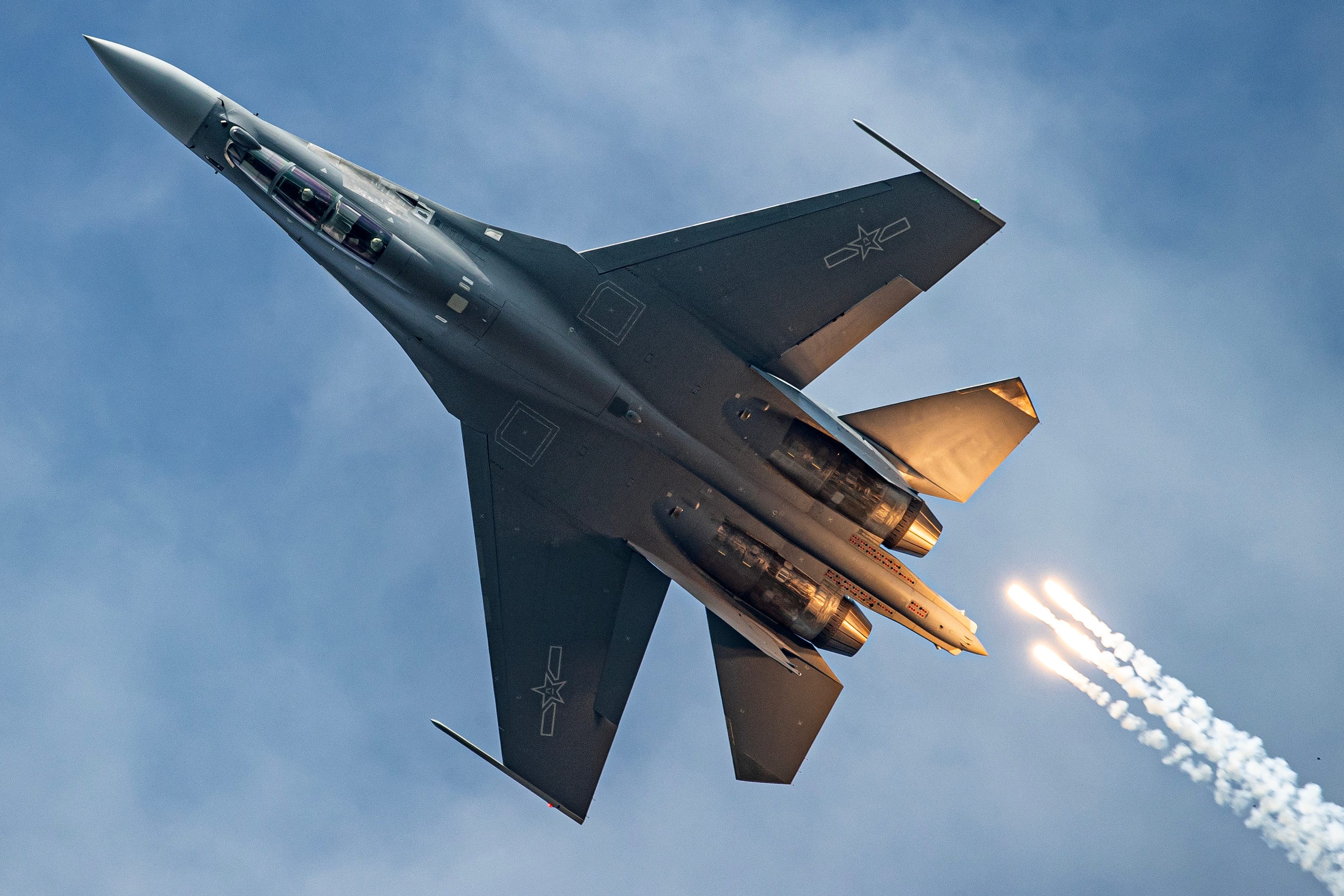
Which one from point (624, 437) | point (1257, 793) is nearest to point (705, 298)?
point (624, 437)

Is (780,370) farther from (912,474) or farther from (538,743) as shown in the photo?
(538,743)

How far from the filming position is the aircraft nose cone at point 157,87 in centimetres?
1859

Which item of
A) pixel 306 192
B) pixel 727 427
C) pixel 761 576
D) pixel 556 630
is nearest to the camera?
pixel 306 192

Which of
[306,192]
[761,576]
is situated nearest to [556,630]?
[761,576]

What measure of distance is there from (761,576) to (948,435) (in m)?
4.55

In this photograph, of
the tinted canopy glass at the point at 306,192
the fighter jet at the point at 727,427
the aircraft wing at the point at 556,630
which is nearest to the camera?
the tinted canopy glass at the point at 306,192

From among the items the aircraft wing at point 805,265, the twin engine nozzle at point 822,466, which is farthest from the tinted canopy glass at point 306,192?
the twin engine nozzle at point 822,466

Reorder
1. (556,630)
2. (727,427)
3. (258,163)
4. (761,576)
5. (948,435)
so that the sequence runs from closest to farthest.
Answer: (258,163) → (727,427) → (761,576) → (948,435) → (556,630)

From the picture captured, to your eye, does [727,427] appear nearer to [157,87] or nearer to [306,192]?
[306,192]

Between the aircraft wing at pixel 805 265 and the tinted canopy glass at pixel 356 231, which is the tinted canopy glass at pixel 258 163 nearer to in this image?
the tinted canopy glass at pixel 356 231

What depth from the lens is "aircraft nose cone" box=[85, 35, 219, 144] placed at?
61.0 feet

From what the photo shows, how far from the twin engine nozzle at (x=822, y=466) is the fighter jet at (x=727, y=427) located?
0.04m

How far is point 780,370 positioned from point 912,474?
10.7 ft

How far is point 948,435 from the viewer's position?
67.7ft
